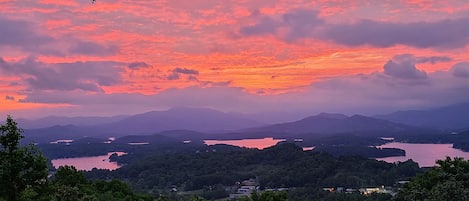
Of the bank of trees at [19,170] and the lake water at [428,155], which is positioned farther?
the lake water at [428,155]

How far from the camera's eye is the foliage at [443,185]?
13602 millimetres

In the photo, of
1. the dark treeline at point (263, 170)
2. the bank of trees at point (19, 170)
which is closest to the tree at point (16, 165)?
the bank of trees at point (19, 170)

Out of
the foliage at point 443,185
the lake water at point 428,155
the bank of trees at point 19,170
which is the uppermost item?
the bank of trees at point 19,170

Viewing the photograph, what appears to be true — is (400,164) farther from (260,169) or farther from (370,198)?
(370,198)

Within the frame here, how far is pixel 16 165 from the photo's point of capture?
462 inches

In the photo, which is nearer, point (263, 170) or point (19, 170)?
point (19, 170)

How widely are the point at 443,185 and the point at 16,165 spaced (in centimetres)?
1265

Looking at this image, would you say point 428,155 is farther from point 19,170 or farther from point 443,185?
point 19,170

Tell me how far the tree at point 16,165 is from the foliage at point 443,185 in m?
11.5

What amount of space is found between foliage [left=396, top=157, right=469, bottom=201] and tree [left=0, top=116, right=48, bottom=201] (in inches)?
453

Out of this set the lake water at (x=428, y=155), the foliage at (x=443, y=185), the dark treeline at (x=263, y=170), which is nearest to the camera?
the foliage at (x=443, y=185)

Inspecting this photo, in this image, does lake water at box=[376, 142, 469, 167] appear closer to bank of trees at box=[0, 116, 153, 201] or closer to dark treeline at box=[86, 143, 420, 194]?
dark treeline at box=[86, 143, 420, 194]

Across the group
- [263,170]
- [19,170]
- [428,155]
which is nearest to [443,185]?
[19,170]

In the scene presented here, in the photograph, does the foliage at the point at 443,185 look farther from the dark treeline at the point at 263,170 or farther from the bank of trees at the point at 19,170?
the dark treeline at the point at 263,170
